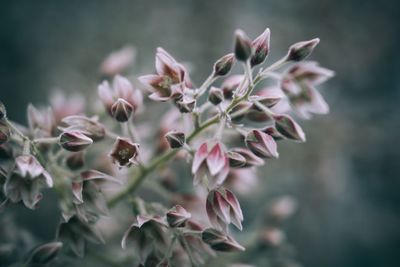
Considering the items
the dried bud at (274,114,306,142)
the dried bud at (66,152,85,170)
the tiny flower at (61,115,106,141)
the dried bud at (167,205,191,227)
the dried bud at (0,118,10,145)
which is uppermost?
the dried bud at (274,114,306,142)

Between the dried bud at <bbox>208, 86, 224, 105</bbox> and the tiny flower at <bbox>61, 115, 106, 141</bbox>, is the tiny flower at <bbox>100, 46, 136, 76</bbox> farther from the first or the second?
the dried bud at <bbox>208, 86, 224, 105</bbox>

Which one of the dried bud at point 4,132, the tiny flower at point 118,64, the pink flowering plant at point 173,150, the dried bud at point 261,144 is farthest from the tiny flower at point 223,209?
the tiny flower at point 118,64

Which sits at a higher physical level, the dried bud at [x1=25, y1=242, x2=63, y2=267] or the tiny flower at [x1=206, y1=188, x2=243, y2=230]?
the tiny flower at [x1=206, y1=188, x2=243, y2=230]

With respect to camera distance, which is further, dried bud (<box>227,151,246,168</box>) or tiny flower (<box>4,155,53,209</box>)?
dried bud (<box>227,151,246,168</box>)

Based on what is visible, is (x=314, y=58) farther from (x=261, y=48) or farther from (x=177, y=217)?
(x=177, y=217)

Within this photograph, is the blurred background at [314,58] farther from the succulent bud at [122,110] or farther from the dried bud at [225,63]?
the dried bud at [225,63]

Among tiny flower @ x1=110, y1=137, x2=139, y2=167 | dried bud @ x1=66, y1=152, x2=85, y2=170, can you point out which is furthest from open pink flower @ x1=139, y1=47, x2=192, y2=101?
dried bud @ x1=66, y1=152, x2=85, y2=170

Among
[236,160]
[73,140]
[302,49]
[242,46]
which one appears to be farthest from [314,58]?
[73,140]

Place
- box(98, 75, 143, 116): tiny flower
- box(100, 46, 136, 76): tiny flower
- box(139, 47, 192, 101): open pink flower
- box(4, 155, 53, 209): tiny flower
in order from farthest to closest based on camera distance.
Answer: box(100, 46, 136, 76): tiny flower, box(98, 75, 143, 116): tiny flower, box(139, 47, 192, 101): open pink flower, box(4, 155, 53, 209): tiny flower
